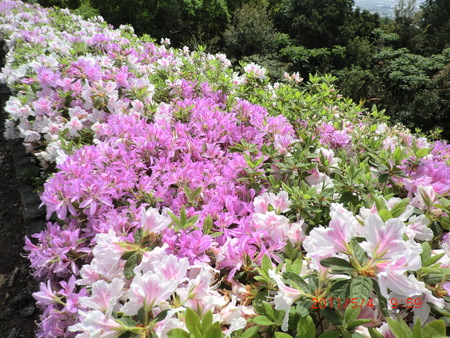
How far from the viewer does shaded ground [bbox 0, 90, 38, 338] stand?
7.39 ft

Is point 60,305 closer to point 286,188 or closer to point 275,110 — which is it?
point 286,188

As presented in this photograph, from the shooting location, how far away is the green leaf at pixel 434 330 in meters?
0.60

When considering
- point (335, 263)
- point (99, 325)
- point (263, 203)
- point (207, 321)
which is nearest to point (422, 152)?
point (263, 203)

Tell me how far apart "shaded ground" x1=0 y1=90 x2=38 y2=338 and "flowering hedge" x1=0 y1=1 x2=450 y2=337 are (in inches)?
41.0

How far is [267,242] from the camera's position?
1.07 m

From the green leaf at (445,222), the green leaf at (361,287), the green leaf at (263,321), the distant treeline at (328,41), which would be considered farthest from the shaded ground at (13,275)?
the distant treeline at (328,41)

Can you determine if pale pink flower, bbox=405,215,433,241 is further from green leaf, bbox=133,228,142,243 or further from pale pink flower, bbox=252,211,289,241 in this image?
green leaf, bbox=133,228,142,243

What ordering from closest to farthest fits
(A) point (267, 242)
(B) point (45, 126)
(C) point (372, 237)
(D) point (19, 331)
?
1. (C) point (372, 237)
2. (A) point (267, 242)
3. (B) point (45, 126)
4. (D) point (19, 331)

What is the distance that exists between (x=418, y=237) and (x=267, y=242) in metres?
0.50

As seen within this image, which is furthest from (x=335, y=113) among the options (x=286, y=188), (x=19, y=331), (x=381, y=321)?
(x=19, y=331)

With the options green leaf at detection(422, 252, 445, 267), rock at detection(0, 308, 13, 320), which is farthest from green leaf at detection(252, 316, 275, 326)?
rock at detection(0, 308, 13, 320)

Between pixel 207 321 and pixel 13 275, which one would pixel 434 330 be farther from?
pixel 13 275

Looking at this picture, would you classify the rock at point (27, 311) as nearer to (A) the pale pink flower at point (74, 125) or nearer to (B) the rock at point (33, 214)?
(B) the rock at point (33, 214)

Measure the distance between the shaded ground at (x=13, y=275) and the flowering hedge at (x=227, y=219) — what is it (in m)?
1.04
